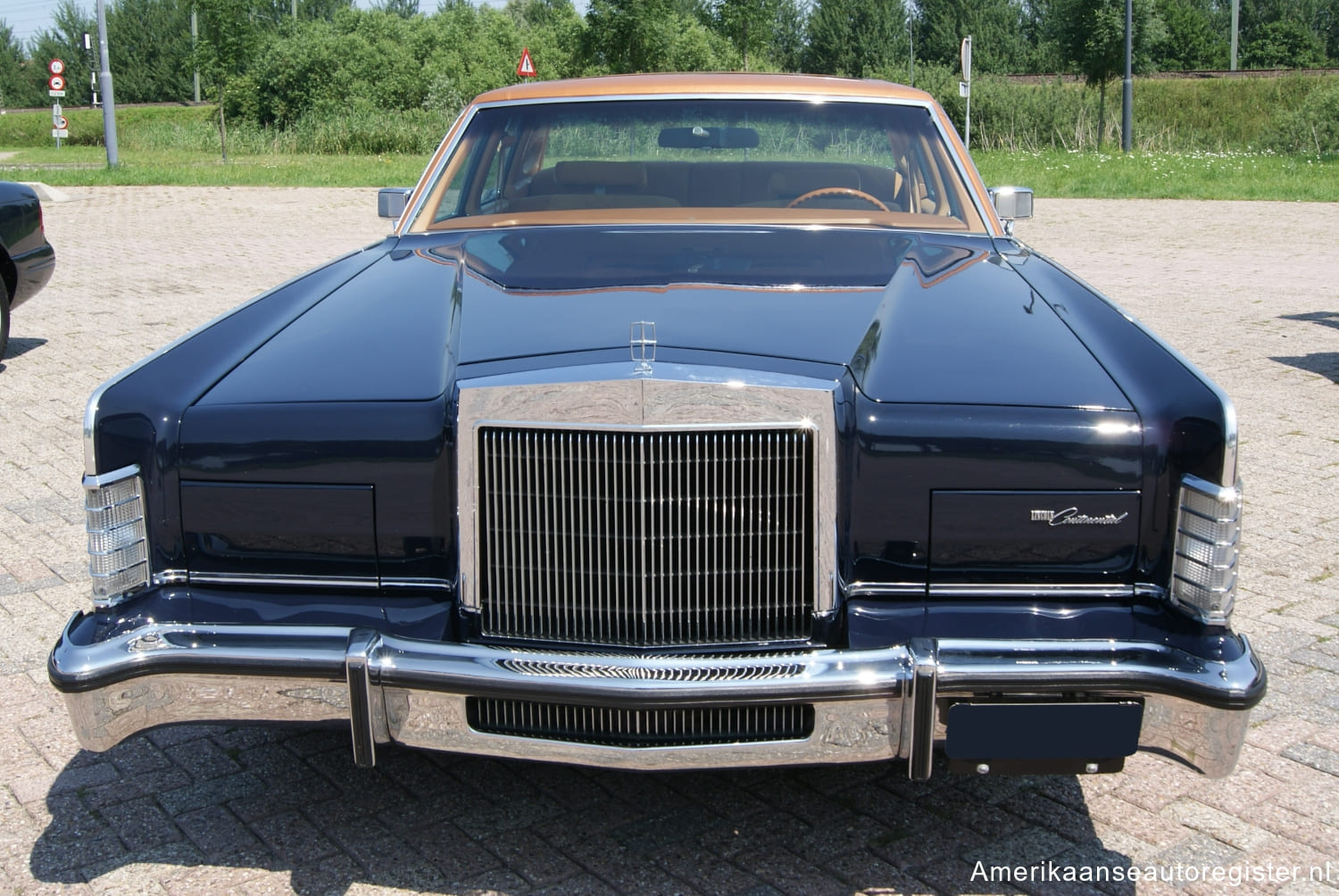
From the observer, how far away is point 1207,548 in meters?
2.33

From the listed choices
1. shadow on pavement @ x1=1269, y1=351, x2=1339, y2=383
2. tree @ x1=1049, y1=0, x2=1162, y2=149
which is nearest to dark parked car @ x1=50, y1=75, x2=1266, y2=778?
shadow on pavement @ x1=1269, y1=351, x2=1339, y2=383

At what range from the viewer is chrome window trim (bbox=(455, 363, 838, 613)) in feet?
7.55

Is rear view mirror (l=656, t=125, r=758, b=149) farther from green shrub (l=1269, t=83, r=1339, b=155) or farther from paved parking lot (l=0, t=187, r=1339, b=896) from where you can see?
green shrub (l=1269, t=83, r=1339, b=155)

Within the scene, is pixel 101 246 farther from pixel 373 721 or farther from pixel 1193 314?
pixel 373 721

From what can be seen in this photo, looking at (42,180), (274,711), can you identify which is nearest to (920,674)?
(274,711)


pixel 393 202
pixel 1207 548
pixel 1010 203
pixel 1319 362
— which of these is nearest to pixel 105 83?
pixel 393 202

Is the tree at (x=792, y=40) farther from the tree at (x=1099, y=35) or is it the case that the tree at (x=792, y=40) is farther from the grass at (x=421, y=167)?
the grass at (x=421, y=167)

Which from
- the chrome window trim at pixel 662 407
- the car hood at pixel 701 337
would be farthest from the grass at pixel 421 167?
the chrome window trim at pixel 662 407

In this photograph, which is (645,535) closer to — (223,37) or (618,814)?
(618,814)

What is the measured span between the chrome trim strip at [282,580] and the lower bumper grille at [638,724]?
14.0 inches

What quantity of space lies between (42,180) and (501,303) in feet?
72.3

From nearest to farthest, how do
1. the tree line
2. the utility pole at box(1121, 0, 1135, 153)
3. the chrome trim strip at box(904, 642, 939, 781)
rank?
the chrome trim strip at box(904, 642, 939, 781) < the utility pole at box(1121, 0, 1135, 153) < the tree line

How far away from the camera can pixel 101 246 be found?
13609mm

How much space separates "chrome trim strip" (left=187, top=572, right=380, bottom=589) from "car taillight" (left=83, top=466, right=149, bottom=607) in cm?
12
